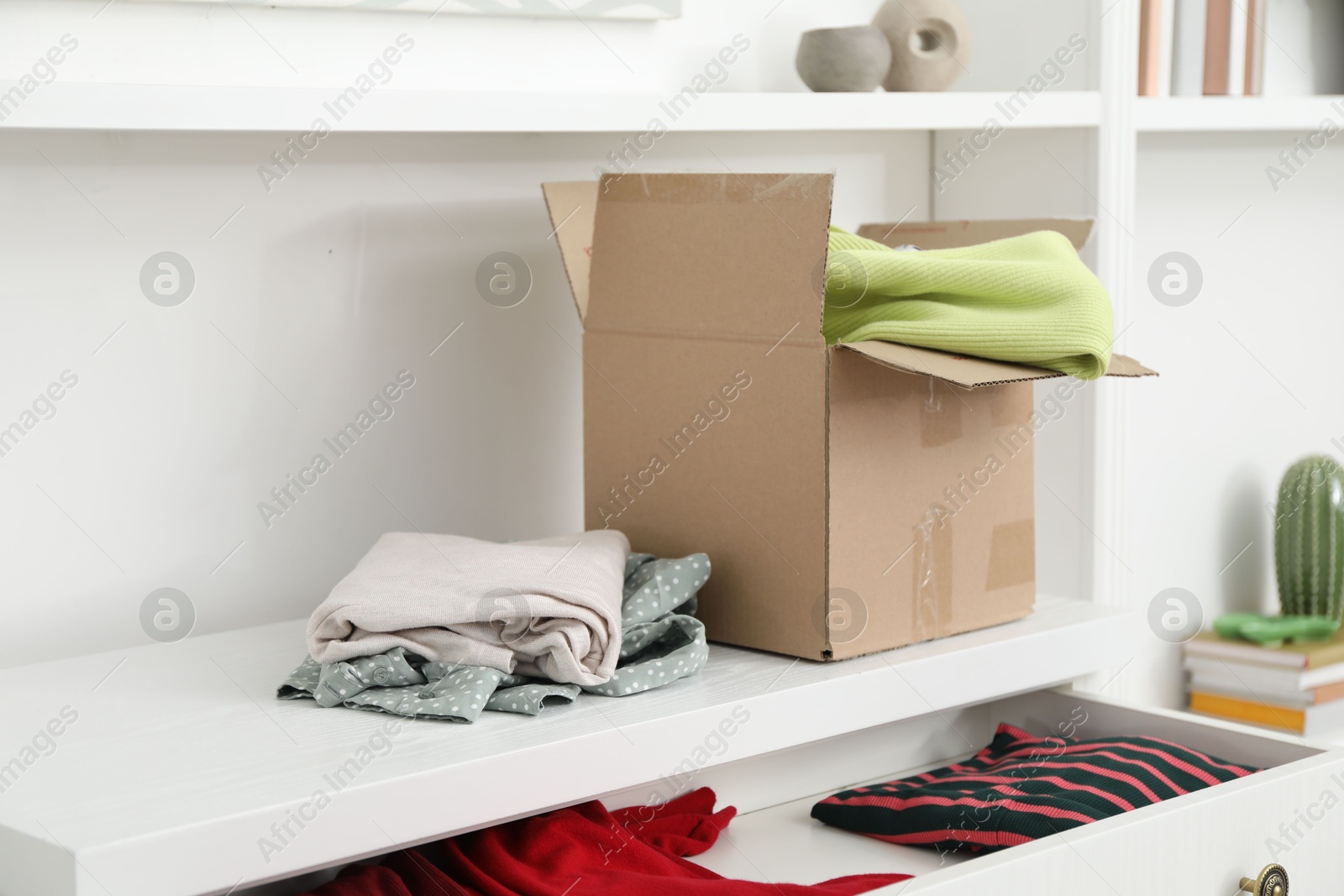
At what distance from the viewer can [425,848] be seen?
864mm

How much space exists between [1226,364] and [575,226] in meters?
0.95

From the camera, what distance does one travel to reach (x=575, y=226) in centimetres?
106

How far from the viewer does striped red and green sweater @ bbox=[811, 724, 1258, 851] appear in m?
0.87

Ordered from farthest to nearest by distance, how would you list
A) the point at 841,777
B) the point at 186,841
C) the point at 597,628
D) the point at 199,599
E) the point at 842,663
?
the point at 841,777
the point at 199,599
the point at 842,663
the point at 597,628
the point at 186,841

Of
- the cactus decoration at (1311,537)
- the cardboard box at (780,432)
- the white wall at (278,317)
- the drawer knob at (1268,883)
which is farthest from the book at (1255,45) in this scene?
the drawer knob at (1268,883)

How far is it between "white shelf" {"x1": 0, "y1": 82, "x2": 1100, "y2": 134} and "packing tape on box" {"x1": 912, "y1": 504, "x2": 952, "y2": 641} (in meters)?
0.35

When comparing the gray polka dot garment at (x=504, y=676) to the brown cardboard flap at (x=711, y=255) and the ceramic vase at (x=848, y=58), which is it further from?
the ceramic vase at (x=848, y=58)

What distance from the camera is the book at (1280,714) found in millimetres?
1430

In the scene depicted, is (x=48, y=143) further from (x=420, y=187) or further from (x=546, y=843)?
(x=546, y=843)

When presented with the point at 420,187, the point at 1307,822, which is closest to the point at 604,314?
the point at 420,187

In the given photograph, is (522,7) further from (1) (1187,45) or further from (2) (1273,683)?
(2) (1273,683)

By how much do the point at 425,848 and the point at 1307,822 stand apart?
0.57m

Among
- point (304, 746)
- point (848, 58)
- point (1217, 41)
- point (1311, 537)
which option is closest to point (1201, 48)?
point (1217, 41)

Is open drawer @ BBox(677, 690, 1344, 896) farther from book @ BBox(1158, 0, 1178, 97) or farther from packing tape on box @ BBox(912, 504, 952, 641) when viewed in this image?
book @ BBox(1158, 0, 1178, 97)
